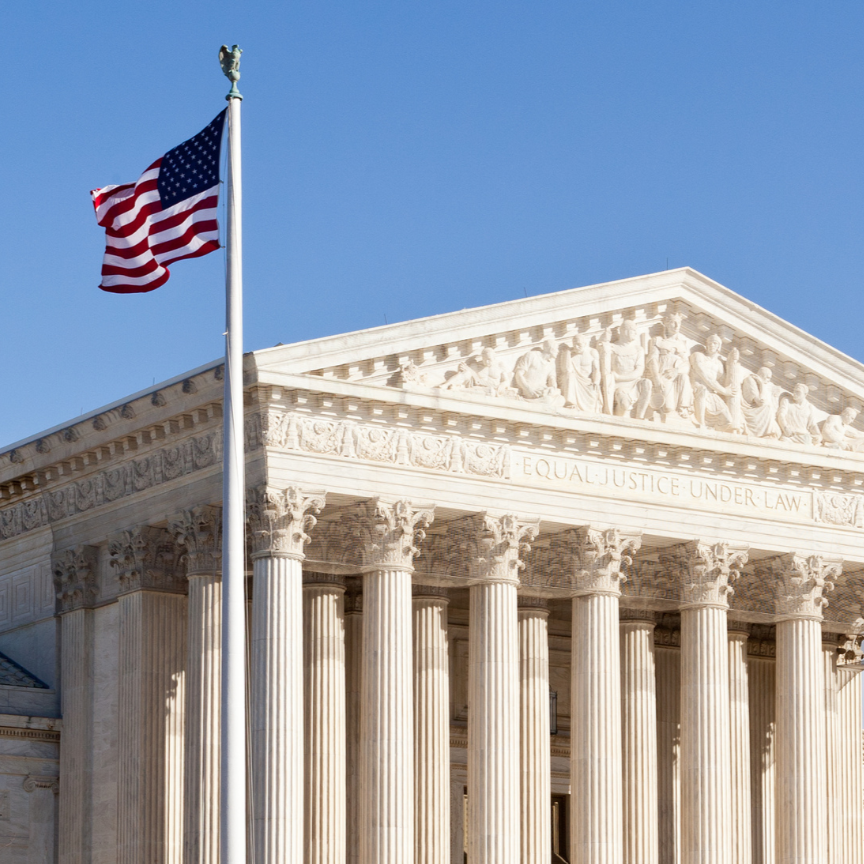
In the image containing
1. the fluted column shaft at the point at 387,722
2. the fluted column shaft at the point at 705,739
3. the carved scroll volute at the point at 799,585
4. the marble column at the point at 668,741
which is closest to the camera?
the fluted column shaft at the point at 387,722

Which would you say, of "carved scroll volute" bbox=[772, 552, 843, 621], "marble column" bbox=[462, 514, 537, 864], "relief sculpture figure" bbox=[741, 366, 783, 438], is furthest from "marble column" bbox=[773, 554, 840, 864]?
"marble column" bbox=[462, 514, 537, 864]

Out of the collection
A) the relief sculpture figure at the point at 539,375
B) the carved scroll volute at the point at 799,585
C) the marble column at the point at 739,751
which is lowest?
the marble column at the point at 739,751

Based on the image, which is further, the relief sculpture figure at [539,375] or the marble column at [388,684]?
the relief sculpture figure at [539,375]

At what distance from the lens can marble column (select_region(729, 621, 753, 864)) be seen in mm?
64188

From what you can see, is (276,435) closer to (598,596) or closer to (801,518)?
(598,596)

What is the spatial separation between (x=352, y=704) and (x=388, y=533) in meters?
7.83

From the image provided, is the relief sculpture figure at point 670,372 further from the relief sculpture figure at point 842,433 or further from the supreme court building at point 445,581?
the relief sculpture figure at point 842,433

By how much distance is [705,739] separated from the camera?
59438 millimetres

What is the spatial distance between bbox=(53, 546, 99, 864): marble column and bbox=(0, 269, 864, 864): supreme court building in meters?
0.08

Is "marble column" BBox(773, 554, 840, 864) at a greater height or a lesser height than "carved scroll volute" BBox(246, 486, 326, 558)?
lesser

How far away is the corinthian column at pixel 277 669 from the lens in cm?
5128

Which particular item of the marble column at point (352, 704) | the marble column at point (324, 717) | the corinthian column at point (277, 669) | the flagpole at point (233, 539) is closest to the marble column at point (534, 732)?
the marble column at point (352, 704)

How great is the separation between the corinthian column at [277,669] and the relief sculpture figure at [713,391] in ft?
39.9

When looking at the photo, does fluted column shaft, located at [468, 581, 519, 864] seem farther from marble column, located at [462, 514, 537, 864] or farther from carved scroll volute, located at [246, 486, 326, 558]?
carved scroll volute, located at [246, 486, 326, 558]
